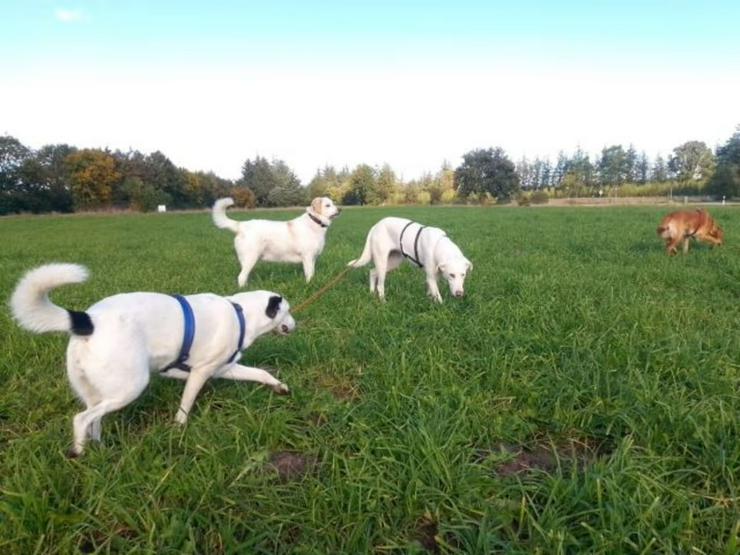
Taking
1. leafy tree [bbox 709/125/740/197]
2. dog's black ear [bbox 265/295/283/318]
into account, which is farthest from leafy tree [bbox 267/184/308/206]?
dog's black ear [bbox 265/295/283/318]

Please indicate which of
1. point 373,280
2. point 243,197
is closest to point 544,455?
point 373,280

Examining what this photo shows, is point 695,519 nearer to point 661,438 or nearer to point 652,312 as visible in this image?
point 661,438

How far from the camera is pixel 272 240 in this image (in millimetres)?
7926

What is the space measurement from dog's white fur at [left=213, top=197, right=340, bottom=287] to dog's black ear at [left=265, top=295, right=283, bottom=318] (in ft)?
13.2

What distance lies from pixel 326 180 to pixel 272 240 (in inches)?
3427

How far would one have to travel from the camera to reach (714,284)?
670 cm

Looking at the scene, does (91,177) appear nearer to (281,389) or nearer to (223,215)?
(223,215)

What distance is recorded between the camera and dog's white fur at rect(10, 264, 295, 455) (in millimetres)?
2494

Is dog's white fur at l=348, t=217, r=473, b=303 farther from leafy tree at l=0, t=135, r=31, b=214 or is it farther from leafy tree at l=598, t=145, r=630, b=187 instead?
leafy tree at l=598, t=145, r=630, b=187

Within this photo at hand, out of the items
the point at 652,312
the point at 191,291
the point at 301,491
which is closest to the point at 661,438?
the point at 301,491

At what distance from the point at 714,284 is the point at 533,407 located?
18.2ft

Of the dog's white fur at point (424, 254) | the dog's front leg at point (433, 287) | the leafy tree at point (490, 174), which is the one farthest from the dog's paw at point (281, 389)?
the leafy tree at point (490, 174)

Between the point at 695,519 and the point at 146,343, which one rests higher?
the point at 146,343

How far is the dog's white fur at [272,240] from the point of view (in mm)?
7797
